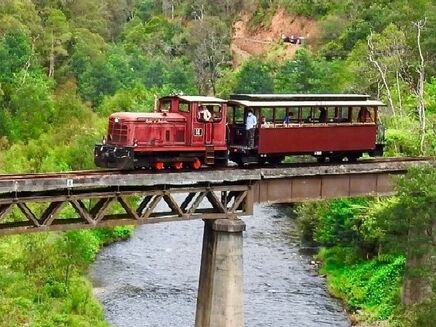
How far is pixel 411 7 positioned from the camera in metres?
83.1

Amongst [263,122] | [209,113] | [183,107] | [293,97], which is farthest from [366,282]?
[209,113]

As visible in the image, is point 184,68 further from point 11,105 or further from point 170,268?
point 170,268

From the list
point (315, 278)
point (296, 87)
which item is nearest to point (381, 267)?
point (315, 278)

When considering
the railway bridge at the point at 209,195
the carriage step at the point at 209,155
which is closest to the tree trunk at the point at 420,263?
the railway bridge at the point at 209,195

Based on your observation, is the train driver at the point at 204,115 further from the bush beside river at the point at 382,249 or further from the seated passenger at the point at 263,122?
the bush beside river at the point at 382,249

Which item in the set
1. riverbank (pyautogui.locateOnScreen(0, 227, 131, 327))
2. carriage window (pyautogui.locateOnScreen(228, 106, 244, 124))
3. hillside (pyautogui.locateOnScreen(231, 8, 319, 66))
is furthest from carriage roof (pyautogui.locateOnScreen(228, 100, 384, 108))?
hillside (pyautogui.locateOnScreen(231, 8, 319, 66))

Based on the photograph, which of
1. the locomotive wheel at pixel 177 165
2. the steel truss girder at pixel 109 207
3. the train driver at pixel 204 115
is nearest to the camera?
the steel truss girder at pixel 109 207

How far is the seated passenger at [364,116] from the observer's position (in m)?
34.1

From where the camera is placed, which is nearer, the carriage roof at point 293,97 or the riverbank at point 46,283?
the carriage roof at point 293,97

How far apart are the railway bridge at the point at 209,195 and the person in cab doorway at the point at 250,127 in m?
1.23

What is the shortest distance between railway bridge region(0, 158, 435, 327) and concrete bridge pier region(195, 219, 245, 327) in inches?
1.3

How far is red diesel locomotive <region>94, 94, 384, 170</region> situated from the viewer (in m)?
28.9

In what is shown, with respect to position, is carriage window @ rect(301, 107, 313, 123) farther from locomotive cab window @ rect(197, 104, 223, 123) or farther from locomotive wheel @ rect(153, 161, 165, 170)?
locomotive wheel @ rect(153, 161, 165, 170)

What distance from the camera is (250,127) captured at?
30.6 m
